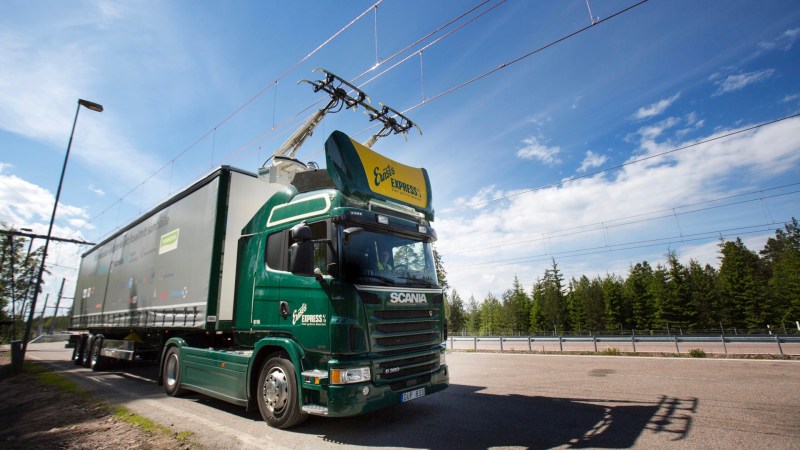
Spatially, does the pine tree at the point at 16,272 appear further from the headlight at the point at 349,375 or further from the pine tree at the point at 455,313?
the pine tree at the point at 455,313

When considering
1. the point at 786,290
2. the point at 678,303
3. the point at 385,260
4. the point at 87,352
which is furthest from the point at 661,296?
the point at 87,352

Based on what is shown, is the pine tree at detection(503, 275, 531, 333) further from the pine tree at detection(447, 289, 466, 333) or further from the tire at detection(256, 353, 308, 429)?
the tire at detection(256, 353, 308, 429)

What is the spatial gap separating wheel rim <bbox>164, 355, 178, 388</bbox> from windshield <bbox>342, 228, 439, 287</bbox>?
5.38 meters

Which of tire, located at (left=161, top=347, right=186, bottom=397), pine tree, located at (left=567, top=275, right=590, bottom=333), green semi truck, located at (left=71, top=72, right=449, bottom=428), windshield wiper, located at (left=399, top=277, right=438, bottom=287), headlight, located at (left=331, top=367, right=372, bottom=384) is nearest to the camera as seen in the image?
headlight, located at (left=331, top=367, right=372, bottom=384)

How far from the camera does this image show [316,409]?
443cm

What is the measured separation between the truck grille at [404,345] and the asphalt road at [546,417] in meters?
0.75

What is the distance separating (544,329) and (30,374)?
65.2 m

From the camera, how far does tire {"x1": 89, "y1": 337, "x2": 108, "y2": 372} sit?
39.5 feet

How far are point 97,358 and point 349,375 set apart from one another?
12.7 meters

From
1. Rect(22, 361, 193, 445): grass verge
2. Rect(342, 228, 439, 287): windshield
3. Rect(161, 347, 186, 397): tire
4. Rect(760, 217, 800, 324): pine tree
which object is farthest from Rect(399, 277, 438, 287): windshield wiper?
Rect(760, 217, 800, 324): pine tree

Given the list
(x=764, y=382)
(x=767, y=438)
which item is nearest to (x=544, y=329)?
(x=764, y=382)

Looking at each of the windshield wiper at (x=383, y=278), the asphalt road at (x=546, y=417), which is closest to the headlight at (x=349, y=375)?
the asphalt road at (x=546, y=417)

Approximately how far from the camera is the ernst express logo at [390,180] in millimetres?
5838

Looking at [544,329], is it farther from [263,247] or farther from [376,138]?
[263,247]
